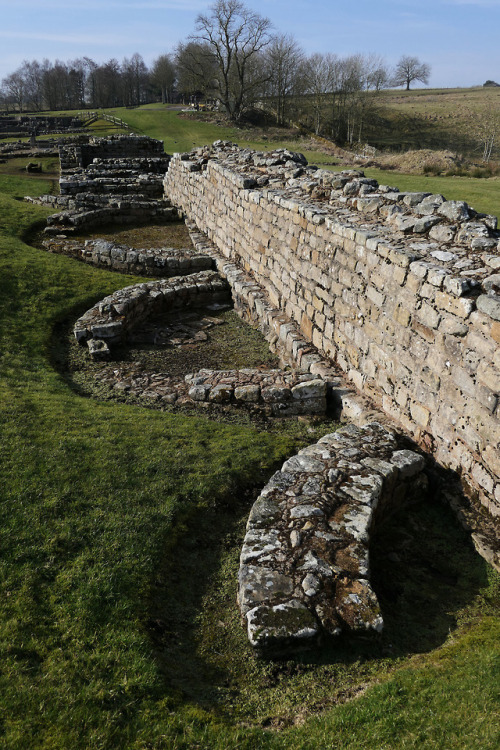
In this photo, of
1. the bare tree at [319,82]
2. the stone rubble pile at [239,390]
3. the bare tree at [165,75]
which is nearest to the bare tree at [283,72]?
the bare tree at [319,82]

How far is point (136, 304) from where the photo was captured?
1175 centimetres

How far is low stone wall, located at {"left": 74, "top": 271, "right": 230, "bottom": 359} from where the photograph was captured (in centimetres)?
1061

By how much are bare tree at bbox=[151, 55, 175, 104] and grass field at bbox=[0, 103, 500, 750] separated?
107 meters

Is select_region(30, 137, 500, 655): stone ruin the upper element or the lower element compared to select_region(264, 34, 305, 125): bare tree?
lower

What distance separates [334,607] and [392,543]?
147 centimetres

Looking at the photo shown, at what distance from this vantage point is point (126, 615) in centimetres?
439

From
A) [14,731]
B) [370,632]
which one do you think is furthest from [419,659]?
[14,731]

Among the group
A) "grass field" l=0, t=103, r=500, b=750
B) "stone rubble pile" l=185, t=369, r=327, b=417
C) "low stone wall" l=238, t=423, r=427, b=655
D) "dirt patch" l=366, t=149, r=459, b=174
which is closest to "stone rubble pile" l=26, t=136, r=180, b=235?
"stone rubble pile" l=185, t=369, r=327, b=417

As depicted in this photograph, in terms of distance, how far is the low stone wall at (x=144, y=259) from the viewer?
1506 cm

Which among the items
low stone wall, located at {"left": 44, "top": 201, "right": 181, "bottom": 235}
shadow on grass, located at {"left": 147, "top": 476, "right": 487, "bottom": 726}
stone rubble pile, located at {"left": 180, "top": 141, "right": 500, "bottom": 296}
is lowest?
shadow on grass, located at {"left": 147, "top": 476, "right": 487, "bottom": 726}

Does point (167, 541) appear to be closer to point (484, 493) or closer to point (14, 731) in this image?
point (14, 731)

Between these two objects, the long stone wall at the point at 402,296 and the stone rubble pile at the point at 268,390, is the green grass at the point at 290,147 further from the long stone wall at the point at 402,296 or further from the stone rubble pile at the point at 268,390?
the stone rubble pile at the point at 268,390

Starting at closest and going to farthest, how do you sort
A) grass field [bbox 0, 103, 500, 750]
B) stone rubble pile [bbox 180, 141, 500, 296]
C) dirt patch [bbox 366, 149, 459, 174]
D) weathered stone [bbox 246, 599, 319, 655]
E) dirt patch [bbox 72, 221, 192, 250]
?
grass field [bbox 0, 103, 500, 750]
weathered stone [bbox 246, 599, 319, 655]
stone rubble pile [bbox 180, 141, 500, 296]
dirt patch [bbox 72, 221, 192, 250]
dirt patch [bbox 366, 149, 459, 174]

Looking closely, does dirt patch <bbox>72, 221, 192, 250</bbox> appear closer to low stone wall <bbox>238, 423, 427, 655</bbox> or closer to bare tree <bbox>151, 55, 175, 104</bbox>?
low stone wall <bbox>238, 423, 427, 655</bbox>
